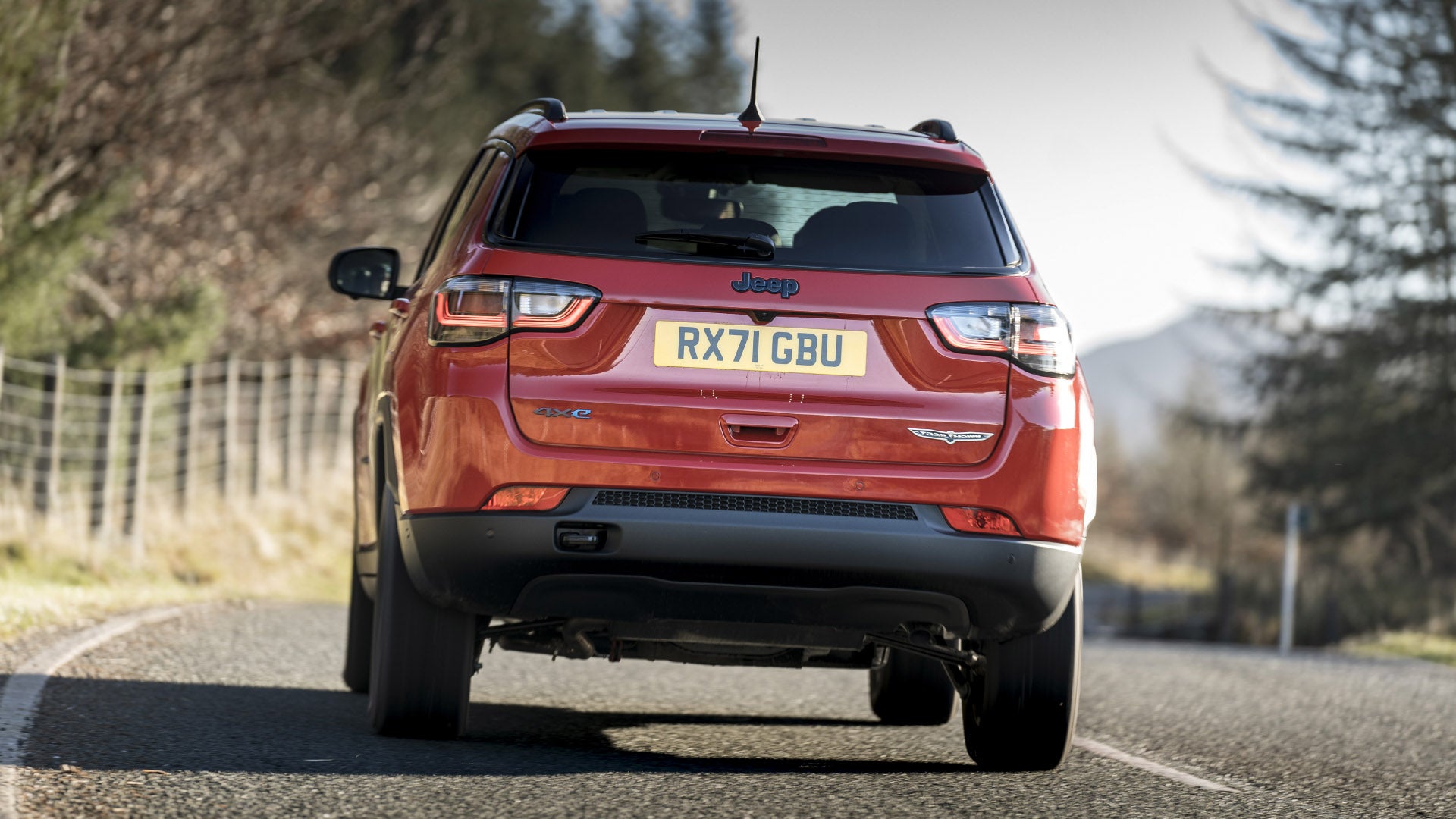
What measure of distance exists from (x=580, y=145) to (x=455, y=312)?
60 centimetres

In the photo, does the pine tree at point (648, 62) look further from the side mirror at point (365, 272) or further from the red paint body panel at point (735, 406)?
the red paint body panel at point (735, 406)

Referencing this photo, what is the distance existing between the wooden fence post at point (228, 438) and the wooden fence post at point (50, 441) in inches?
97.9

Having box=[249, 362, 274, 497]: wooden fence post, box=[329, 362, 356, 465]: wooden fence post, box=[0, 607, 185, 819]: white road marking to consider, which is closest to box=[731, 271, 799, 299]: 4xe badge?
box=[0, 607, 185, 819]: white road marking

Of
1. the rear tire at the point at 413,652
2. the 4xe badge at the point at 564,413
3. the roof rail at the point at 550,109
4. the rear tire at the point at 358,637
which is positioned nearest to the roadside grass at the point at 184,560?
the rear tire at the point at 358,637

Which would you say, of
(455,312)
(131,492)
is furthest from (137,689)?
(131,492)

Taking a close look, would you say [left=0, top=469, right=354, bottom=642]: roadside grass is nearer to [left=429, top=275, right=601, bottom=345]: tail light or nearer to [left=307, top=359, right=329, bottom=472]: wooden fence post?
[left=307, top=359, right=329, bottom=472]: wooden fence post

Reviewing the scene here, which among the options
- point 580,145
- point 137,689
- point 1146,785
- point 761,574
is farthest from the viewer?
point 137,689

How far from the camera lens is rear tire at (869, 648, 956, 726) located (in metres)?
6.53

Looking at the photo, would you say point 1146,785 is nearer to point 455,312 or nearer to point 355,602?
point 455,312

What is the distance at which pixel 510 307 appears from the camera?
4.49 metres

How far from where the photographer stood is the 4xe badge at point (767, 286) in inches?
178

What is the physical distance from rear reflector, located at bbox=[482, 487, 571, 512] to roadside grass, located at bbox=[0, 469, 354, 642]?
13.0ft

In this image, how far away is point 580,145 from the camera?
4.75 m

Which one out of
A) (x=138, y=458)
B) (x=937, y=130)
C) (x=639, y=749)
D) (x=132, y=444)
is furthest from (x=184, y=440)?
(x=937, y=130)
